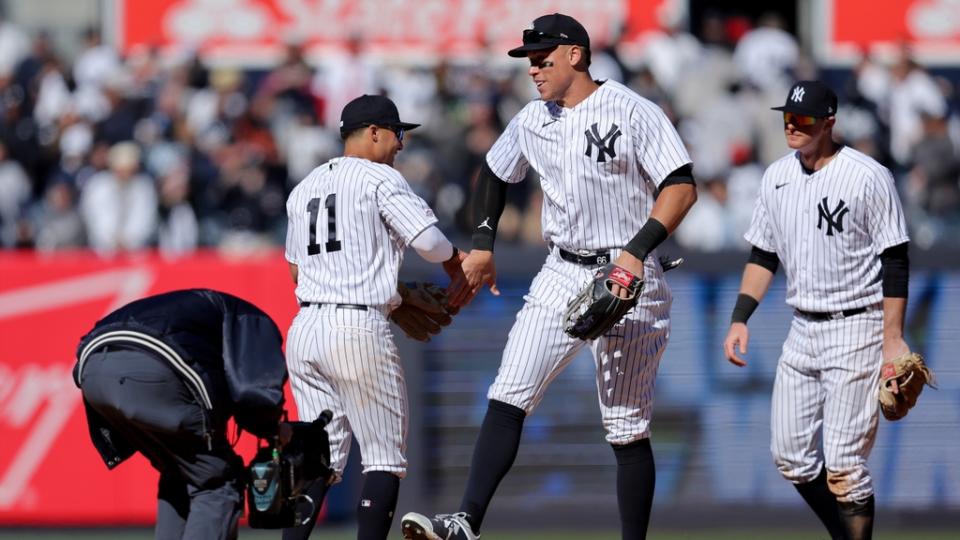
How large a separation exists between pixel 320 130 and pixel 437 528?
7.79 meters

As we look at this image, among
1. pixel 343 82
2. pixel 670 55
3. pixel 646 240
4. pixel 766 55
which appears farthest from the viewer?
pixel 766 55

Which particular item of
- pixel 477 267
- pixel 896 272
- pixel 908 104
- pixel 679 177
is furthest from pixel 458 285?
pixel 908 104

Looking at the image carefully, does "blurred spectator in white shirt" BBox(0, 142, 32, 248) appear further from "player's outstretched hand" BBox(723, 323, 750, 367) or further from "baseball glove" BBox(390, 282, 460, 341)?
"player's outstretched hand" BBox(723, 323, 750, 367)

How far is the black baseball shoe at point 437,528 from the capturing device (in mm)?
6340

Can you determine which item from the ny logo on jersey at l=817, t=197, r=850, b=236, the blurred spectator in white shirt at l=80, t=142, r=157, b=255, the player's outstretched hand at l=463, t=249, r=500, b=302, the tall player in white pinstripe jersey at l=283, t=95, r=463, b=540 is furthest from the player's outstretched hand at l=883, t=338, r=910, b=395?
the blurred spectator in white shirt at l=80, t=142, r=157, b=255

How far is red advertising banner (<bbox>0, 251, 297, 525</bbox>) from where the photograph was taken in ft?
31.8

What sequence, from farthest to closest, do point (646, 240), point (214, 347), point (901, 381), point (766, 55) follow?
point (766, 55) → point (901, 381) → point (646, 240) → point (214, 347)

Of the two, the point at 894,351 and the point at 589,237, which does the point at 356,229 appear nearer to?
the point at 589,237

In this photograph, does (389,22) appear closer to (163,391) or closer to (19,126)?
(19,126)

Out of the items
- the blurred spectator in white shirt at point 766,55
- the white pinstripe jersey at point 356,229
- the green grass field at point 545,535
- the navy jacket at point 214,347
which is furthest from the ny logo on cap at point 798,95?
the blurred spectator in white shirt at point 766,55

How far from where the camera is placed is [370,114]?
6742 millimetres

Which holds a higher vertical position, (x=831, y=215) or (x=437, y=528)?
(x=831, y=215)

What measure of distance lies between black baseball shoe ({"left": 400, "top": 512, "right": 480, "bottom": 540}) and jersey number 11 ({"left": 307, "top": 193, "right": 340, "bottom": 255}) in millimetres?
1166

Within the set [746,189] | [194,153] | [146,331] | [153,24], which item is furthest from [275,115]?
[146,331]
